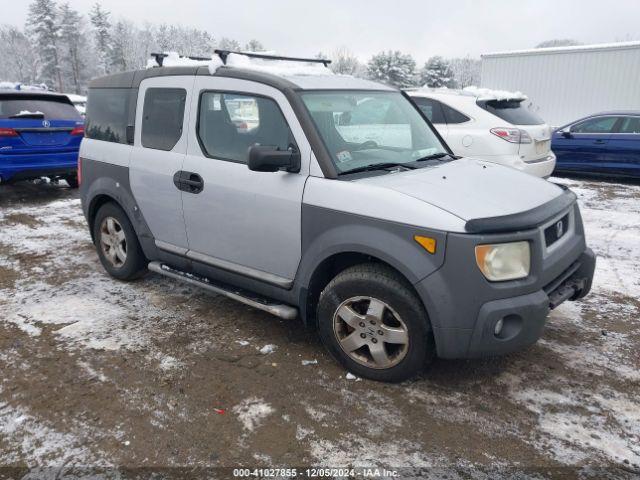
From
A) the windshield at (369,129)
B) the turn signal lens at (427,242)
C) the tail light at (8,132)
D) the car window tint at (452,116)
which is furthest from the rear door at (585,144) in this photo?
the tail light at (8,132)

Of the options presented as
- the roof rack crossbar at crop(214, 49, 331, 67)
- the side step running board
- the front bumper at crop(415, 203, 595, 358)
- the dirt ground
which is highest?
the roof rack crossbar at crop(214, 49, 331, 67)

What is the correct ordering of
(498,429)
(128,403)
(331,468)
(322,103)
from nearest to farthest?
(331,468) < (498,429) < (128,403) < (322,103)

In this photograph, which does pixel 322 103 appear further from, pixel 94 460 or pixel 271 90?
pixel 94 460

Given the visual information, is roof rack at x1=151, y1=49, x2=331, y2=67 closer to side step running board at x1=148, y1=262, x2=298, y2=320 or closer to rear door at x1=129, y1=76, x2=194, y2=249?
rear door at x1=129, y1=76, x2=194, y2=249

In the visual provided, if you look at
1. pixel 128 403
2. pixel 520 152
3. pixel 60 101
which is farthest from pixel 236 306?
pixel 60 101

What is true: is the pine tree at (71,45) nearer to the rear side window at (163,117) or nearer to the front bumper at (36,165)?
the front bumper at (36,165)

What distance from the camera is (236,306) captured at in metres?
4.48

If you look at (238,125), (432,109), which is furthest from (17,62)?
(238,125)

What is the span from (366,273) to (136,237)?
255 cm

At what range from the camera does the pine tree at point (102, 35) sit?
65.6 m

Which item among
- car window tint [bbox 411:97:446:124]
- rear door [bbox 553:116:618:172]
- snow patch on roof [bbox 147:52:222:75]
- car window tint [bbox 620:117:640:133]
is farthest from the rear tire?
car window tint [bbox 620:117:640:133]

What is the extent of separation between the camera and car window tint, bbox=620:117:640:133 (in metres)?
9.92

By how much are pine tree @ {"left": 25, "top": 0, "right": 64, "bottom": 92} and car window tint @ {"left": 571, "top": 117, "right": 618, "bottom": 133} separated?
6455 cm

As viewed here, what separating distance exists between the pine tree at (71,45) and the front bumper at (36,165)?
60813mm
